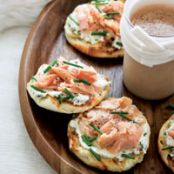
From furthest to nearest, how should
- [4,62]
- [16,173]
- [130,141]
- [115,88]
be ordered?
[4,62]
[115,88]
[16,173]
[130,141]

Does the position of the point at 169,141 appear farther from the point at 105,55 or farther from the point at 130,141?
the point at 105,55

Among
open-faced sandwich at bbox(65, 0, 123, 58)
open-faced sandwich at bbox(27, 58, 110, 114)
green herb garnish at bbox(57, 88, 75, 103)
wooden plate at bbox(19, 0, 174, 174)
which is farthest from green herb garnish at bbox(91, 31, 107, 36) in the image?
green herb garnish at bbox(57, 88, 75, 103)

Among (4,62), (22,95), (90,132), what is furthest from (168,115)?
(4,62)

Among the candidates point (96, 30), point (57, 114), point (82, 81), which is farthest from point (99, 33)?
point (57, 114)

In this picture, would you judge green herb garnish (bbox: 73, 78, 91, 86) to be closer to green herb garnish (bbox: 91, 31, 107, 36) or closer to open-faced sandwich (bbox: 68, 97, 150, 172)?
open-faced sandwich (bbox: 68, 97, 150, 172)

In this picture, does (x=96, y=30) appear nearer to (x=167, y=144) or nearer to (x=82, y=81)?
(x=82, y=81)

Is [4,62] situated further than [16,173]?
Yes
